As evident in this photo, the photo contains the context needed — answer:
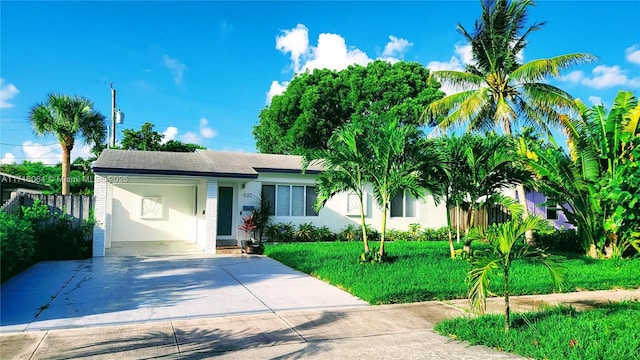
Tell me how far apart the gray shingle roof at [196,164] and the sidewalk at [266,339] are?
8.00m

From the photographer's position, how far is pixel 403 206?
18844mm

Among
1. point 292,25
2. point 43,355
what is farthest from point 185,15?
point 43,355

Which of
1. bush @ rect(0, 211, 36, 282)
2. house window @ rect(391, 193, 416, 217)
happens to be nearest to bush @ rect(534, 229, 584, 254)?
house window @ rect(391, 193, 416, 217)

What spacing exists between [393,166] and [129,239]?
11.4 meters

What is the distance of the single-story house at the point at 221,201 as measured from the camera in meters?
14.9

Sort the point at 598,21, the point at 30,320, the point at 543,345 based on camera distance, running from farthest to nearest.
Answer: the point at 598,21 < the point at 30,320 < the point at 543,345

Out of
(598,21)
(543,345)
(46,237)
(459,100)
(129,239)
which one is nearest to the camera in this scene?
(543,345)

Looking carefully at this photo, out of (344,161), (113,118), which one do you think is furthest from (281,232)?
(113,118)

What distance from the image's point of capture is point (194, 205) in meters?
17.7

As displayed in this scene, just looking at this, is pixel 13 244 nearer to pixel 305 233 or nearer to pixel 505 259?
pixel 505 259

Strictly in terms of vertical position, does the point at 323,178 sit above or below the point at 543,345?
above

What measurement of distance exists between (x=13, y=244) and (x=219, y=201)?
8.24 meters

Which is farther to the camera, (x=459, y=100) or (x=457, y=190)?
(x=459, y=100)

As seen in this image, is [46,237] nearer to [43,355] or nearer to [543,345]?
[43,355]
